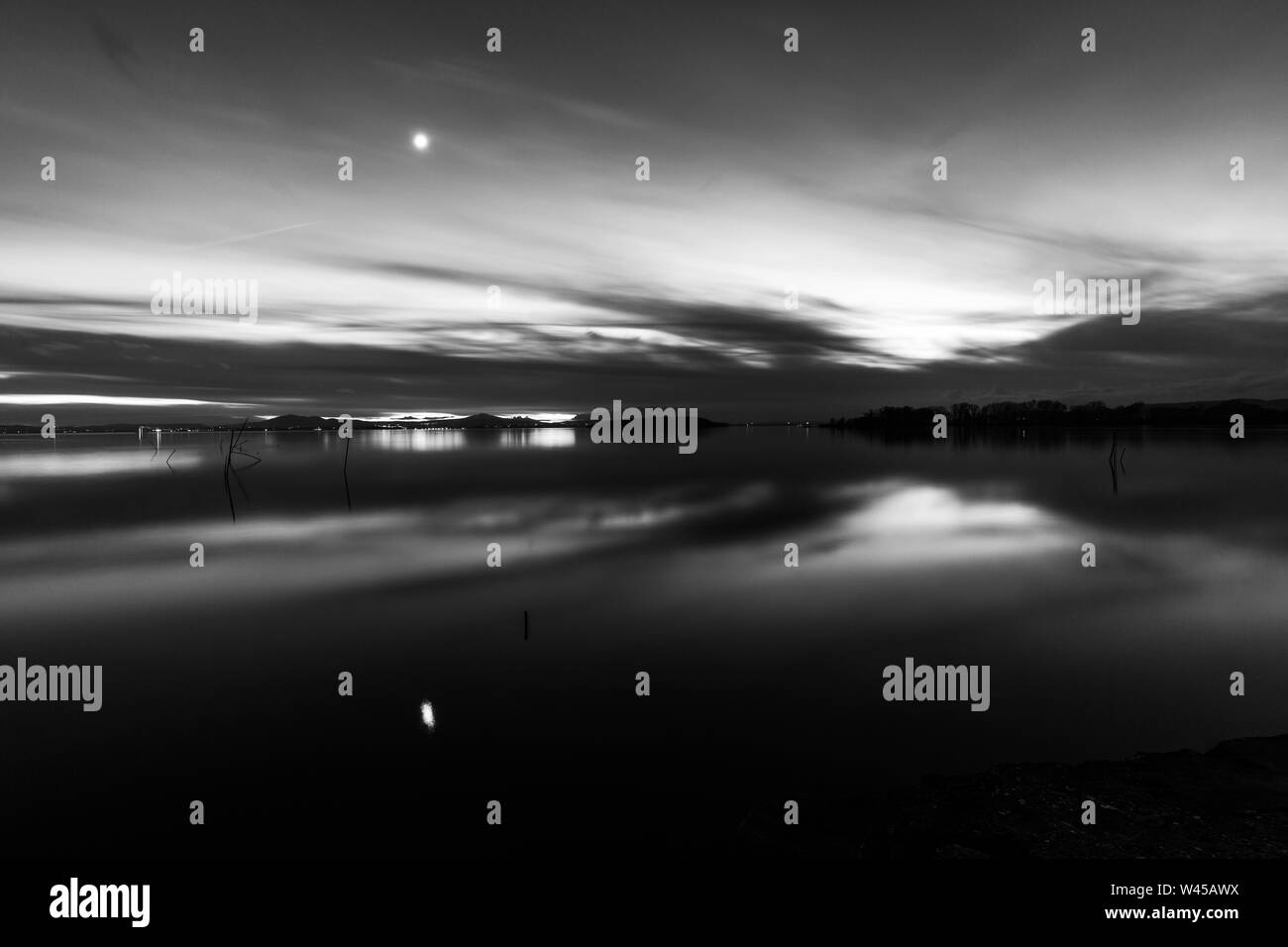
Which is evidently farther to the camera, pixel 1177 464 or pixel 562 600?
pixel 1177 464

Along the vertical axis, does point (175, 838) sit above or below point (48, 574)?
below

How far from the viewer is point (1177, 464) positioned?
221 feet

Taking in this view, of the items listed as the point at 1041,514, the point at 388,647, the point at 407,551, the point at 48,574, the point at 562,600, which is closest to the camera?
the point at 388,647

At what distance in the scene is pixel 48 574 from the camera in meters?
22.7

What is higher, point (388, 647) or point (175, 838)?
point (388, 647)

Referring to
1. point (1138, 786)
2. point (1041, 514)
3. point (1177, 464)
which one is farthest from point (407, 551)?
point (1177, 464)

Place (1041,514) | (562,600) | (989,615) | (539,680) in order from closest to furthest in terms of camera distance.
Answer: (539,680)
(989,615)
(562,600)
(1041,514)
